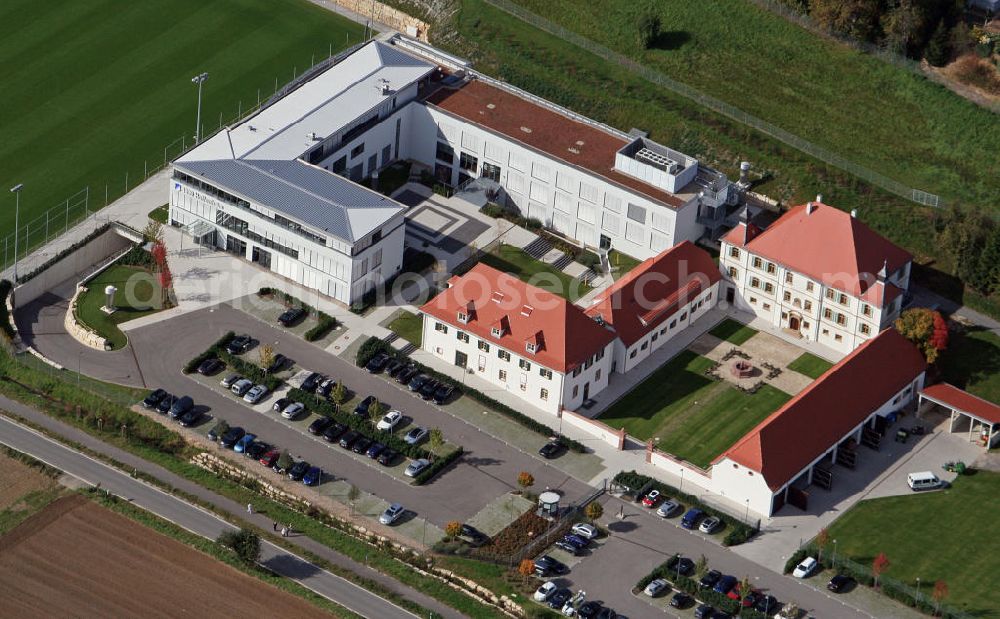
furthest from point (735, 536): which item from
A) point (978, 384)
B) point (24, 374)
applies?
point (24, 374)

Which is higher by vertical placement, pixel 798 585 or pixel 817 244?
pixel 817 244

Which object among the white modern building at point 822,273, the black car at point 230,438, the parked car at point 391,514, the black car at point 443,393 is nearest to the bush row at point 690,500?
the black car at point 443,393

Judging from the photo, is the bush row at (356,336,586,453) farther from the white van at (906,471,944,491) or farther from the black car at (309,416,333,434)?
the white van at (906,471,944,491)

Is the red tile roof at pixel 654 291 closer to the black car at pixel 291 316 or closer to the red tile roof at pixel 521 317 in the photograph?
the red tile roof at pixel 521 317

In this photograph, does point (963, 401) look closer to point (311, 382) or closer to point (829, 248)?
point (829, 248)

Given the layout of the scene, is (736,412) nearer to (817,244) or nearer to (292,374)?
(817,244)
